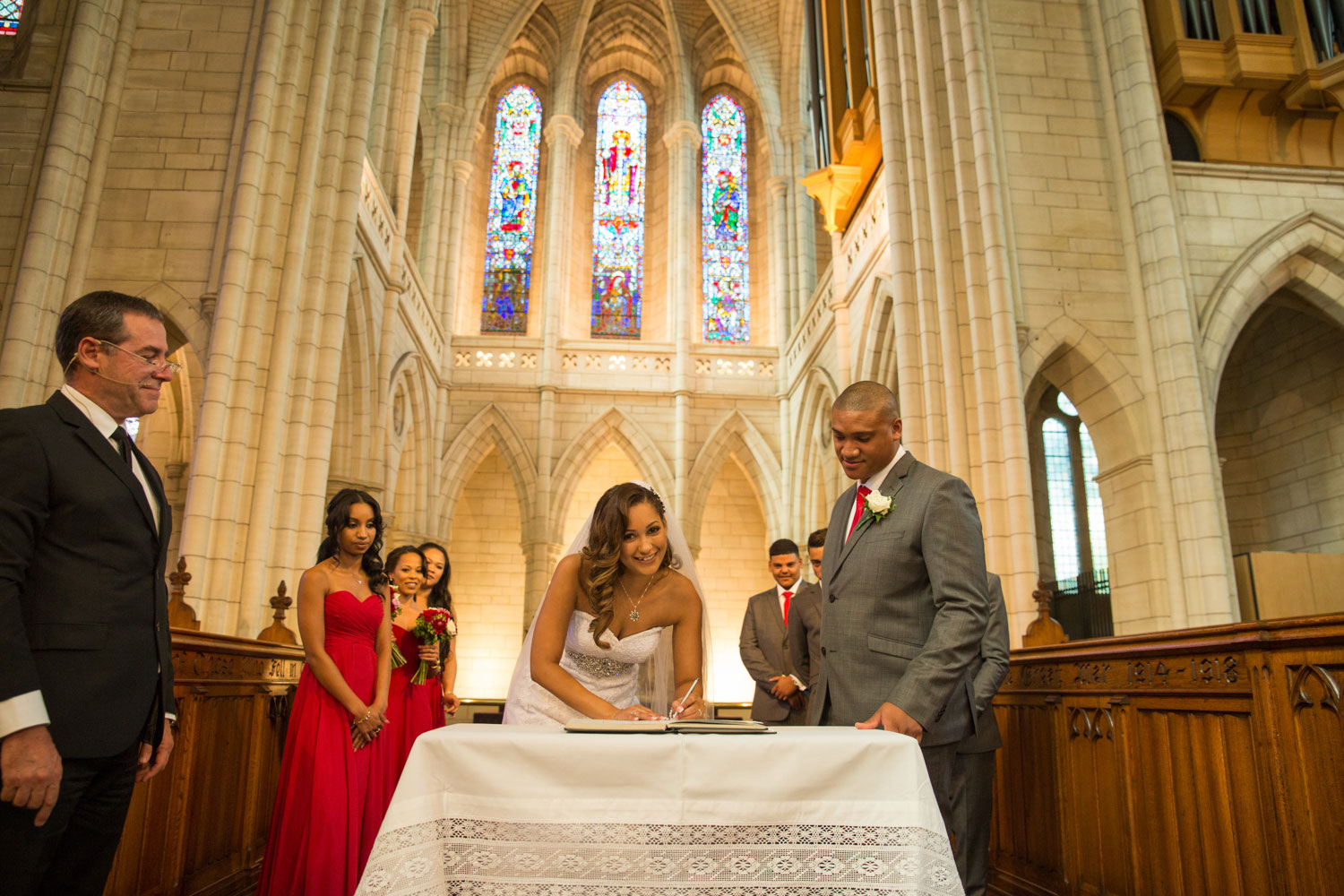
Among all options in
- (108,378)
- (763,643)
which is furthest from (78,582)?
(763,643)

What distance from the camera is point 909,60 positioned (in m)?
8.18

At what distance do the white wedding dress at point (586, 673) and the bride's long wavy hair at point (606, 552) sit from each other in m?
0.04

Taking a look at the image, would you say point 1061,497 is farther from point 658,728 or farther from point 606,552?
point 658,728

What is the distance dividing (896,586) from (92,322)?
1806 mm

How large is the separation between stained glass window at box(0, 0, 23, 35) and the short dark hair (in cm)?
833

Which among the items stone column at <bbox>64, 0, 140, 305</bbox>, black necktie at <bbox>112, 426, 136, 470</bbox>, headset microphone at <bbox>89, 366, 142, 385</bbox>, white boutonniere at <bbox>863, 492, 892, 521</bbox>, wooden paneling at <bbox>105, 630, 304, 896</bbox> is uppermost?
stone column at <bbox>64, 0, 140, 305</bbox>

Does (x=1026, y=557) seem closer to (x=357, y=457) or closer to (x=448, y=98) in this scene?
(x=357, y=457)


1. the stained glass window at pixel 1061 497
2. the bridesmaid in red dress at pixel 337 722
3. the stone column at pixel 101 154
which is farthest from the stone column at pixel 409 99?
the stained glass window at pixel 1061 497

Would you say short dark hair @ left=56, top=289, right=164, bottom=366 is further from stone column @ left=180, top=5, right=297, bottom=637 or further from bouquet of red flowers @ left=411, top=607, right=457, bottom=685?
stone column @ left=180, top=5, right=297, bottom=637

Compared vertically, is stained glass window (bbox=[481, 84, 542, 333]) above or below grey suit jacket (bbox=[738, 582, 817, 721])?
above

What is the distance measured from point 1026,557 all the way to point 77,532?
19.4 ft

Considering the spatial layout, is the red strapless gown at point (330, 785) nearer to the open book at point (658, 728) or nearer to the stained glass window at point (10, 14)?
the open book at point (658, 728)

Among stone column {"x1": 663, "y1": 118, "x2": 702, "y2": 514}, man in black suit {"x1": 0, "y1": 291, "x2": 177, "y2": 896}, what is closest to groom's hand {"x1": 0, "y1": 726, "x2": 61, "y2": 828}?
man in black suit {"x1": 0, "y1": 291, "x2": 177, "y2": 896}

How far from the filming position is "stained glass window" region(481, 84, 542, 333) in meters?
15.9
